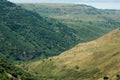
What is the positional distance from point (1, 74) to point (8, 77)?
499 centimetres

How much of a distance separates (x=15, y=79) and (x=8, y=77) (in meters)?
10.1

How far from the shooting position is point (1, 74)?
186 meters

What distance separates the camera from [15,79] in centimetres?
19838

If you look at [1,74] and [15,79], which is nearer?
[1,74]

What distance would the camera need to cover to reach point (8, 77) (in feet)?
620

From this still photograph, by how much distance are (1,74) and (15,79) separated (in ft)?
47.8
